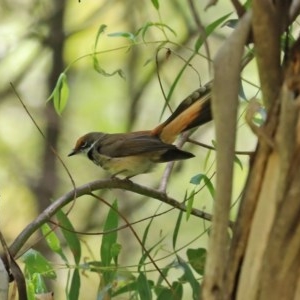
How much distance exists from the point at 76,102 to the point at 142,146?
1069 mm

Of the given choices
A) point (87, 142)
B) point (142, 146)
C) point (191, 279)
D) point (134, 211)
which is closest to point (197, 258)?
point (191, 279)

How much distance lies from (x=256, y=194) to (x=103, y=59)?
1811 millimetres

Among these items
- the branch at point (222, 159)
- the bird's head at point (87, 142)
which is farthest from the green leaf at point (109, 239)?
the bird's head at point (87, 142)

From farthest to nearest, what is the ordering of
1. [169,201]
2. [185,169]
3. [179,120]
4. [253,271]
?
1. [185,169]
2. [179,120]
3. [169,201]
4. [253,271]

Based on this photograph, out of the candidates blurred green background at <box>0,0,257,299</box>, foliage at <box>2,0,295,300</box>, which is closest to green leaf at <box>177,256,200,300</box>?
foliage at <box>2,0,295,300</box>

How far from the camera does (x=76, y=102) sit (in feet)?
7.77

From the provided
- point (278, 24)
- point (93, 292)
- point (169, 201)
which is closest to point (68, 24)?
point (93, 292)

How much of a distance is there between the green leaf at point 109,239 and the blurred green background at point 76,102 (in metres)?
1.22

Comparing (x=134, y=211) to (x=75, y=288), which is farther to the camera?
(x=134, y=211)

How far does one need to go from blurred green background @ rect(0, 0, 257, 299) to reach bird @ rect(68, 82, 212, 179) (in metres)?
0.68

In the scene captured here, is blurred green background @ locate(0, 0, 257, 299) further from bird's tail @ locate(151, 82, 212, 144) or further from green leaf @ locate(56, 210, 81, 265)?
green leaf @ locate(56, 210, 81, 265)

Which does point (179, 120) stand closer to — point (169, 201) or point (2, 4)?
point (169, 201)

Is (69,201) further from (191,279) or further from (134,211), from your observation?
(134,211)

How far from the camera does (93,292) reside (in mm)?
2254
